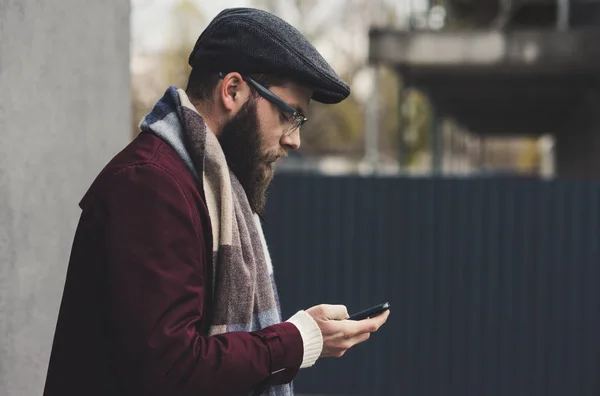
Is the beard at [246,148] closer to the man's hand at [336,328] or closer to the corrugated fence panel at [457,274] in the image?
the man's hand at [336,328]

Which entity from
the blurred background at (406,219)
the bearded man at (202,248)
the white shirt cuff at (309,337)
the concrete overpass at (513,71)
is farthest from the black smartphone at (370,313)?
the concrete overpass at (513,71)

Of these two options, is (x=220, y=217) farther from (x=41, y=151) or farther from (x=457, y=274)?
(x=457, y=274)

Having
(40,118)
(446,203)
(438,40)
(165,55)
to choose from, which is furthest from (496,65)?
(165,55)

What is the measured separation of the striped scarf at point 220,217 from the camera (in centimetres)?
164

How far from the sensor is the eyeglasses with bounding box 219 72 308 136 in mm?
1712

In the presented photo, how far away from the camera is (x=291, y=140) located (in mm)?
1806

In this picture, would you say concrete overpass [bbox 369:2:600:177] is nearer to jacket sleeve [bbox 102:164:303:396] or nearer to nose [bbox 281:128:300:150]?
nose [bbox 281:128:300:150]

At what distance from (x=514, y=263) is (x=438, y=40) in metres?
5.75

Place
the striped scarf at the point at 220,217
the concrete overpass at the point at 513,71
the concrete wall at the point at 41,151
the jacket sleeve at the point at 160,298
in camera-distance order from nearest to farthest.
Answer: the jacket sleeve at the point at 160,298 < the striped scarf at the point at 220,217 < the concrete wall at the point at 41,151 < the concrete overpass at the point at 513,71

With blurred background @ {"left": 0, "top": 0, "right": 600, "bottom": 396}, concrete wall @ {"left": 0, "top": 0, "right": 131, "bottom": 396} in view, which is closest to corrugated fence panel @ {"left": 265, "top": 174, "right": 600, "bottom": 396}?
blurred background @ {"left": 0, "top": 0, "right": 600, "bottom": 396}

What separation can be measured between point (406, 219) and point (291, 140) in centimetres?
448

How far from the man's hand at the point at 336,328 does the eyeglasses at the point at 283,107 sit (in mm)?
394

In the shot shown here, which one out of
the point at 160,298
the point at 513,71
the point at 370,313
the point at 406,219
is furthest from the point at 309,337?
the point at 513,71

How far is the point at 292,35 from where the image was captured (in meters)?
1.69
